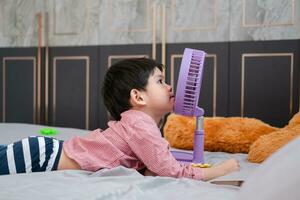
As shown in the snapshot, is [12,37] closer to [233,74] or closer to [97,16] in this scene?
[97,16]

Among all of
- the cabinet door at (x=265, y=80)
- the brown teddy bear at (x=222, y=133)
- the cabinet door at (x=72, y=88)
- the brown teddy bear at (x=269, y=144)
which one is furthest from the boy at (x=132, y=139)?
the cabinet door at (x=72, y=88)

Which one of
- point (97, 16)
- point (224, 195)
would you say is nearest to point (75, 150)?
point (224, 195)

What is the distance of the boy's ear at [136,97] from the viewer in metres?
1.35

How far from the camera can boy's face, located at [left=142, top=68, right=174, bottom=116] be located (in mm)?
1354

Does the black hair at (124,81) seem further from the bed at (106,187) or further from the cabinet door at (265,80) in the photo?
the cabinet door at (265,80)

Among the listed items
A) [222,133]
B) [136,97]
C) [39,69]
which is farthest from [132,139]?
[39,69]

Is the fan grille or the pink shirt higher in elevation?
the fan grille

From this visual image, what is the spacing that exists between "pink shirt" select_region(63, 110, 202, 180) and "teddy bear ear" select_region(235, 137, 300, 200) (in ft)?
2.34

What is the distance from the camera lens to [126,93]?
4.46 feet

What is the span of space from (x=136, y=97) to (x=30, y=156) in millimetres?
345

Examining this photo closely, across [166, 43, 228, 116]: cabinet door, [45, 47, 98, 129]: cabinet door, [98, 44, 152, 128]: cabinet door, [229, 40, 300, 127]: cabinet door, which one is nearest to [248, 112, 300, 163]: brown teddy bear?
[229, 40, 300, 127]: cabinet door

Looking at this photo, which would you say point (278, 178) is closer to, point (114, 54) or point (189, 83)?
point (189, 83)

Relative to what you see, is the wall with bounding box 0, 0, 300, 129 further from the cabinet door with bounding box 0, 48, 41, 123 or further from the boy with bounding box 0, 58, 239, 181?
the boy with bounding box 0, 58, 239, 181

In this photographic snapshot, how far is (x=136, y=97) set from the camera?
53.1 inches
